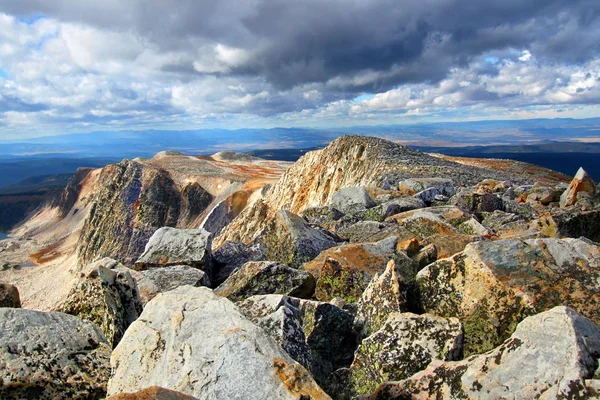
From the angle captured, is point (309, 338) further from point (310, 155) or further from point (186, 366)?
point (310, 155)

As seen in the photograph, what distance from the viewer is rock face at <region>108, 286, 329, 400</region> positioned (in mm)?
3850

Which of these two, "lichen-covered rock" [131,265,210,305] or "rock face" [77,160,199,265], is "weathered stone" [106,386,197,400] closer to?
"lichen-covered rock" [131,265,210,305]

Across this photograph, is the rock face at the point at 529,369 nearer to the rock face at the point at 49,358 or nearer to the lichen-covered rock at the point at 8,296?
the rock face at the point at 49,358

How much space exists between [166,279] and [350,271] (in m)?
3.80

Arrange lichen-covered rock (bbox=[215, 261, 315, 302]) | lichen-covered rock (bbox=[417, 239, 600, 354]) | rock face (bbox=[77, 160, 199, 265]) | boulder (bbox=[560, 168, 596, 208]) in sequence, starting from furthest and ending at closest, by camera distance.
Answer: rock face (bbox=[77, 160, 199, 265]), boulder (bbox=[560, 168, 596, 208]), lichen-covered rock (bbox=[215, 261, 315, 302]), lichen-covered rock (bbox=[417, 239, 600, 354])

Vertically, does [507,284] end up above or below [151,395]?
below

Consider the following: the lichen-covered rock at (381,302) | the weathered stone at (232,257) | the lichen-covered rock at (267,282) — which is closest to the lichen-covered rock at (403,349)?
the lichen-covered rock at (381,302)

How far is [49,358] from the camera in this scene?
4930mm

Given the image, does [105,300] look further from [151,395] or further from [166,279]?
[151,395]

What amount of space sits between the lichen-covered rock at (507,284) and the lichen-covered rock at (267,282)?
2558mm

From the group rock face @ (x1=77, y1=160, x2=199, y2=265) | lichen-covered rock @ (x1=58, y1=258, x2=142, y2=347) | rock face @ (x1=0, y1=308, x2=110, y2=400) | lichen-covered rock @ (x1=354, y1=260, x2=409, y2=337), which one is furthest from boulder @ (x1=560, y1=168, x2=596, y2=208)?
rock face @ (x1=77, y1=160, x2=199, y2=265)

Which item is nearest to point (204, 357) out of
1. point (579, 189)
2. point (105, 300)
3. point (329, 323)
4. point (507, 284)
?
point (329, 323)

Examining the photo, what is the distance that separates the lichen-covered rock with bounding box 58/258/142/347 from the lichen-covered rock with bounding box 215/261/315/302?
1.65 meters

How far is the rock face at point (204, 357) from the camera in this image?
385cm
